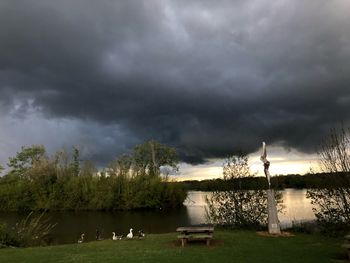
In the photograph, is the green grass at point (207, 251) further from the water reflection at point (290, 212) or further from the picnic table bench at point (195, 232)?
the water reflection at point (290, 212)

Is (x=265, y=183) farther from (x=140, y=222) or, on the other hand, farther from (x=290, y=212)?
(x=140, y=222)

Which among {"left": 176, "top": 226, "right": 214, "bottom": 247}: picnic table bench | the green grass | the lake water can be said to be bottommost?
the green grass

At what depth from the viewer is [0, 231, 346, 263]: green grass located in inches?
598

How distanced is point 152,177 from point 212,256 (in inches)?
2683

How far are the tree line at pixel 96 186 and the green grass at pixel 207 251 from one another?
59.8 metres

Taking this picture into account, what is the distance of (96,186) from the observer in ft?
273

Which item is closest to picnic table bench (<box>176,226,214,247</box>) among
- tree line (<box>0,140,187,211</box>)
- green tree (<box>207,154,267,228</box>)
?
green tree (<box>207,154,267,228</box>)

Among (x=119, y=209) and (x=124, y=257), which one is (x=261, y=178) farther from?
(x=119, y=209)

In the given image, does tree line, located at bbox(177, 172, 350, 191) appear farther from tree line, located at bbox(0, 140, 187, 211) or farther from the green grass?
tree line, located at bbox(0, 140, 187, 211)

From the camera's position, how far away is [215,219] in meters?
27.8

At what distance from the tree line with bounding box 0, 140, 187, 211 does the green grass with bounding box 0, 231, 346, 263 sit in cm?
5979

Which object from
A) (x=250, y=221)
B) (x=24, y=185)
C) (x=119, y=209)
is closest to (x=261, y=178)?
(x=250, y=221)

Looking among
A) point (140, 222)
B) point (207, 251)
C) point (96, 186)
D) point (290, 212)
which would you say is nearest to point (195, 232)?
point (207, 251)

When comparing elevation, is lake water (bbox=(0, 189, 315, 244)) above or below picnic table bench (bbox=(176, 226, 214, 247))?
above
